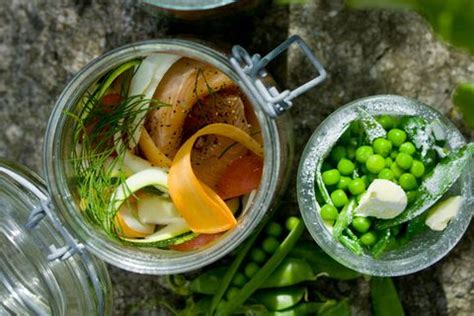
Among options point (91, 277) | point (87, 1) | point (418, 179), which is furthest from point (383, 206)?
point (87, 1)

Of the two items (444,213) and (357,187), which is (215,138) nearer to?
(357,187)

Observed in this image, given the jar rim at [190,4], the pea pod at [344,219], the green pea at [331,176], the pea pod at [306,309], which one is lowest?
the pea pod at [306,309]

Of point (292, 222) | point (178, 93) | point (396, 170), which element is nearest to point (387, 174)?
point (396, 170)

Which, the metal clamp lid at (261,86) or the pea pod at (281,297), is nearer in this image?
the metal clamp lid at (261,86)

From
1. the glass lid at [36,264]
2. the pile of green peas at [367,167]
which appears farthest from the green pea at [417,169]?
the glass lid at [36,264]

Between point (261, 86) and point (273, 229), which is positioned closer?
point (261, 86)

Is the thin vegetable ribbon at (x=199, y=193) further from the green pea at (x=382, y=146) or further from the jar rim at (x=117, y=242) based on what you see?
the green pea at (x=382, y=146)

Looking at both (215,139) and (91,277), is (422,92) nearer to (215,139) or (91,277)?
(215,139)
